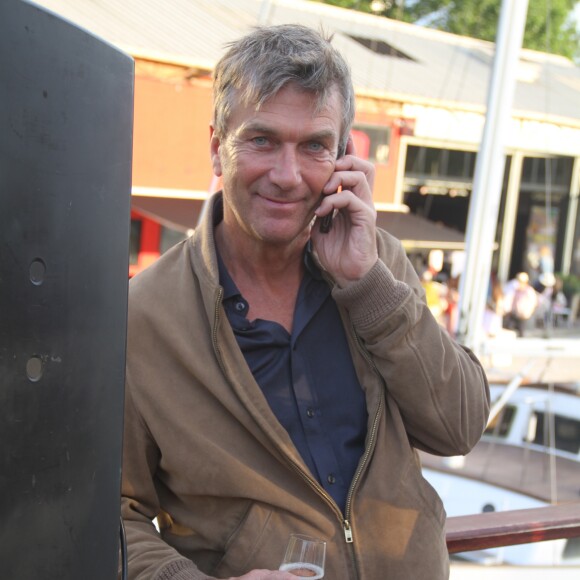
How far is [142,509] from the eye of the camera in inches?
61.8

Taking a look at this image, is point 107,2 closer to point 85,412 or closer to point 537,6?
point 85,412

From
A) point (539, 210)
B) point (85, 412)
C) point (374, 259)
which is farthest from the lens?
point (539, 210)

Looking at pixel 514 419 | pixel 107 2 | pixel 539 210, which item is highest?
pixel 107 2

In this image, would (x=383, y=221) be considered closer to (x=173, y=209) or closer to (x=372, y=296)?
(x=173, y=209)

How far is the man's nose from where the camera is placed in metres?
1.52

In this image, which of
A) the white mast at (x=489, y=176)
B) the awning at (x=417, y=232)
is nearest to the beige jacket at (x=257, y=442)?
the white mast at (x=489, y=176)

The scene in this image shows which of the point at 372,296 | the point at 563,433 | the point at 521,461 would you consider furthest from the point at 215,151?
the point at 563,433

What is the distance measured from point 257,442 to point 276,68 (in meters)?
0.72

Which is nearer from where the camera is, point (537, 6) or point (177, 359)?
point (177, 359)

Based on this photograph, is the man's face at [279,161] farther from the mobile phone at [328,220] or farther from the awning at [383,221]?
the awning at [383,221]

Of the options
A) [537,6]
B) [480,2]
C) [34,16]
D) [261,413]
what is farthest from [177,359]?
[537,6]

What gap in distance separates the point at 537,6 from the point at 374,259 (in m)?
30.2

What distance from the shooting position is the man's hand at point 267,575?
1.34m

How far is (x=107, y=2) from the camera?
1398 centimetres
